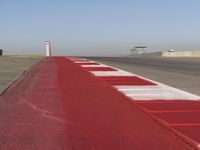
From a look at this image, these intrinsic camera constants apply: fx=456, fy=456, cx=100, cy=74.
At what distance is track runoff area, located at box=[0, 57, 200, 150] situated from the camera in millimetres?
6371

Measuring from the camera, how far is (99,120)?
8.27 meters

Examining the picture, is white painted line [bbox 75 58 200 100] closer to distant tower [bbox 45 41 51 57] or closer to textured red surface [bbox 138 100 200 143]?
textured red surface [bbox 138 100 200 143]

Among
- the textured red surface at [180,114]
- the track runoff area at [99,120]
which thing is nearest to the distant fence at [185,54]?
the track runoff area at [99,120]

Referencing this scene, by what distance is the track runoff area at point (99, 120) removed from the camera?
6371mm

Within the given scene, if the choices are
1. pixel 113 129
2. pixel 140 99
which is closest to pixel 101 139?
pixel 113 129

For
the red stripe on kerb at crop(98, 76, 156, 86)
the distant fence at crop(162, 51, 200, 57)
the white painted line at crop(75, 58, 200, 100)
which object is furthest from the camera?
the distant fence at crop(162, 51, 200, 57)

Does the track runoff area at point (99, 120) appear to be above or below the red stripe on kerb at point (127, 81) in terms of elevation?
above

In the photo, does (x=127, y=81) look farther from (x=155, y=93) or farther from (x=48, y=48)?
(x=48, y=48)

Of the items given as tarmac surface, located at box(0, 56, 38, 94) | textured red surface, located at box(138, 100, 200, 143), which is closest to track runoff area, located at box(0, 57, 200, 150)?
textured red surface, located at box(138, 100, 200, 143)

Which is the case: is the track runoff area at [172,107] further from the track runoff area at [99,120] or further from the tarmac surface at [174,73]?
the tarmac surface at [174,73]

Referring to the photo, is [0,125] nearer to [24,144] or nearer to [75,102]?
[24,144]

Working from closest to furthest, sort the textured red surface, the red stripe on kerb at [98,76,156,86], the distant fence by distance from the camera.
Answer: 1. the textured red surface
2. the red stripe on kerb at [98,76,156,86]
3. the distant fence

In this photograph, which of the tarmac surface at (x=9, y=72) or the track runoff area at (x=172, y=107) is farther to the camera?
the tarmac surface at (x=9, y=72)

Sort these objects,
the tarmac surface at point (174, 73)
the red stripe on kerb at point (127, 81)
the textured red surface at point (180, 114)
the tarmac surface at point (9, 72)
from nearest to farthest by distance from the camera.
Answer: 1. the textured red surface at point (180, 114)
2. the tarmac surface at point (174, 73)
3. the tarmac surface at point (9, 72)
4. the red stripe on kerb at point (127, 81)
